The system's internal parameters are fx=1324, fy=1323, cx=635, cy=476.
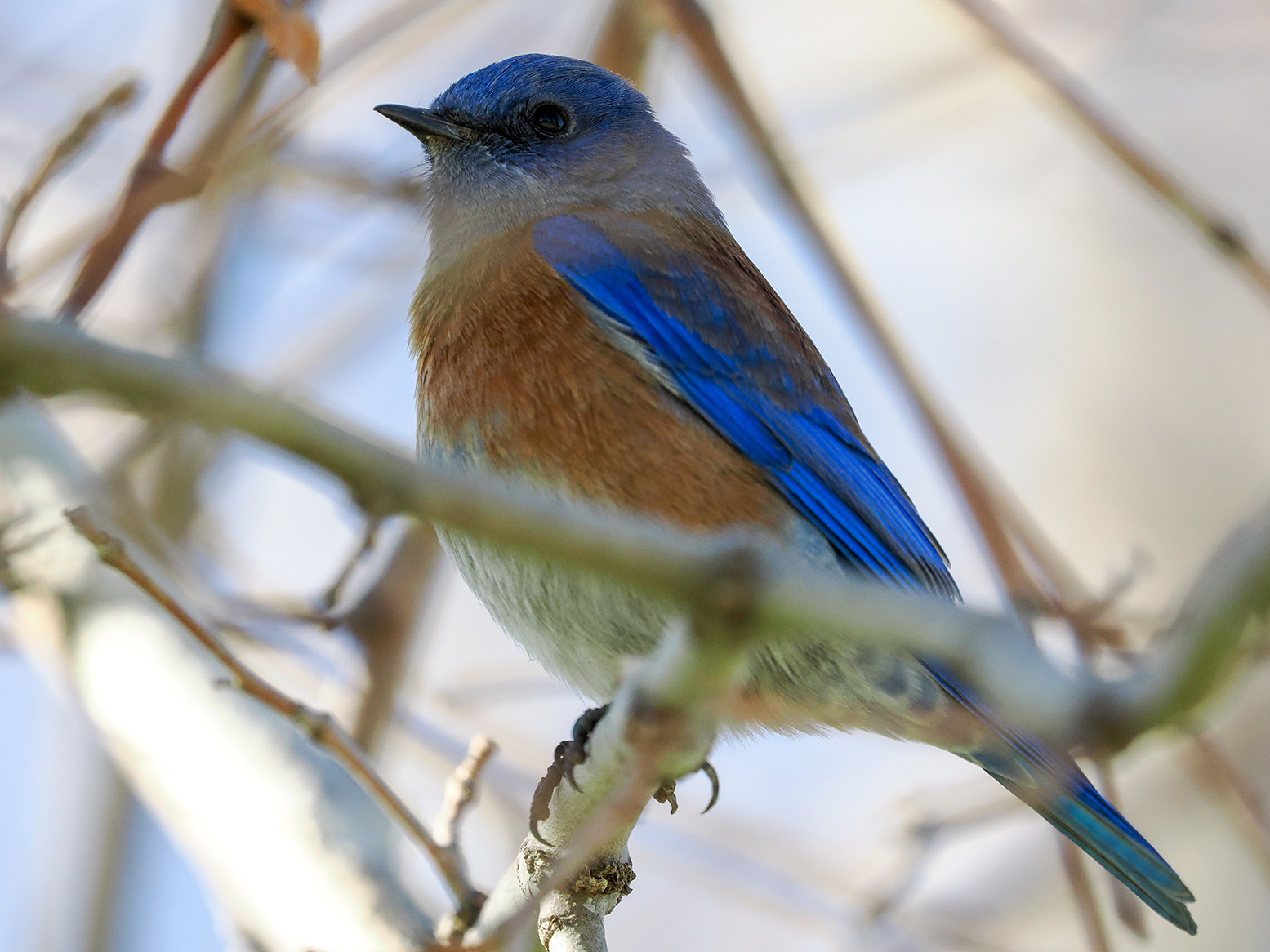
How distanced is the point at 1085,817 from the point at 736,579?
2.23 metres

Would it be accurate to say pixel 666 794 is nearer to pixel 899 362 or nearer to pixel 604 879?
pixel 604 879

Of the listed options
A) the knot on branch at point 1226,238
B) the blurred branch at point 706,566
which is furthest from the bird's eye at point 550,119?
the blurred branch at point 706,566

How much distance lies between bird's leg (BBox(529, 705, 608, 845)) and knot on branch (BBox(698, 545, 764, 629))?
127 centimetres

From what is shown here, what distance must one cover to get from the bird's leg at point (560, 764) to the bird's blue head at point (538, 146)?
6.01 feet

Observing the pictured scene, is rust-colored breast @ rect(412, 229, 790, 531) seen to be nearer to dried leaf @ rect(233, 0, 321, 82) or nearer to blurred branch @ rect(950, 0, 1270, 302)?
dried leaf @ rect(233, 0, 321, 82)

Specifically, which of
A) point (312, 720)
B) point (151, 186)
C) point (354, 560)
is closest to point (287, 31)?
point (151, 186)

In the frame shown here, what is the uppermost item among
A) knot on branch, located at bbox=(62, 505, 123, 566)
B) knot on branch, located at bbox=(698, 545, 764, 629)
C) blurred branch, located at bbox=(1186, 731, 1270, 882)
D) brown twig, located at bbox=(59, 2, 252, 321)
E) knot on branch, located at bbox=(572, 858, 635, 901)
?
brown twig, located at bbox=(59, 2, 252, 321)

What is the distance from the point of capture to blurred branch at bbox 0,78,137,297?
2.68 meters

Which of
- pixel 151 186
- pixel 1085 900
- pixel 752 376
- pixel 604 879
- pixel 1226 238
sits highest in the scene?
pixel 151 186

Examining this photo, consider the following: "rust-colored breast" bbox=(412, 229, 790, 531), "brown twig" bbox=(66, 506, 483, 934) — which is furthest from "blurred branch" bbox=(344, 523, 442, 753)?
"brown twig" bbox=(66, 506, 483, 934)

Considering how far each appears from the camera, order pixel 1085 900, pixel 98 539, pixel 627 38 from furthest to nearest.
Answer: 1. pixel 627 38
2. pixel 1085 900
3. pixel 98 539

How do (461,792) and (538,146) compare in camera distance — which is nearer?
(461,792)

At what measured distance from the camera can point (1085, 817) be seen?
3383 mm

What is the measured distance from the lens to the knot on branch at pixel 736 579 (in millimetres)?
1556
